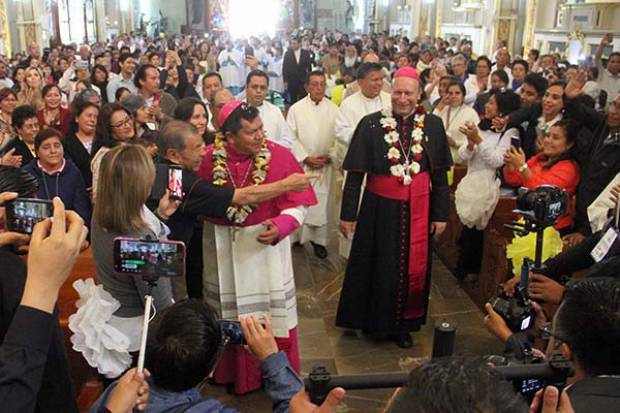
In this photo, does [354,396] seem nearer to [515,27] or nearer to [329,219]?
[329,219]

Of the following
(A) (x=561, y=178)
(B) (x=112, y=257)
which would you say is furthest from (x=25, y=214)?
(A) (x=561, y=178)

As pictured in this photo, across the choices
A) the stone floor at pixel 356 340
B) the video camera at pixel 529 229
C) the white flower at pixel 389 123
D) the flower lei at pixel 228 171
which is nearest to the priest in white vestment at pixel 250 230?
the flower lei at pixel 228 171

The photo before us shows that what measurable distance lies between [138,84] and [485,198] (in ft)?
13.1

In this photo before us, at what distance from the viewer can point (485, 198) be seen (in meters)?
4.88

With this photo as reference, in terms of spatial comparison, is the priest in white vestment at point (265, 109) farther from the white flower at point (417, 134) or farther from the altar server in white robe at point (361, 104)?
the white flower at point (417, 134)

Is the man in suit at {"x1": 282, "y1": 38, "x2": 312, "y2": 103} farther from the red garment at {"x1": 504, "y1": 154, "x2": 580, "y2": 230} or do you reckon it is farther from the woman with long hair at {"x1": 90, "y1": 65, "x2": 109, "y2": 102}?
the red garment at {"x1": 504, "y1": 154, "x2": 580, "y2": 230}

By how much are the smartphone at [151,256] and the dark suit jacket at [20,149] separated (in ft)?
11.3

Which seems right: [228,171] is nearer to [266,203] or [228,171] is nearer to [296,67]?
[266,203]

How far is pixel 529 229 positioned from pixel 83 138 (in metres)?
3.85

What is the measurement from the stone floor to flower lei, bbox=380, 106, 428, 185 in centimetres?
120

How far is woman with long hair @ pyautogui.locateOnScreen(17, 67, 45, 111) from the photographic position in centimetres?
680

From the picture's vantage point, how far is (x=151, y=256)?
1979mm

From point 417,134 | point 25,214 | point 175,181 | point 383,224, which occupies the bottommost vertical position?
point 383,224

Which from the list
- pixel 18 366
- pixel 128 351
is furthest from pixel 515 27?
pixel 18 366
